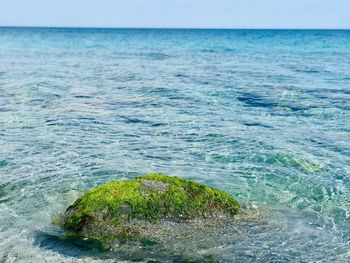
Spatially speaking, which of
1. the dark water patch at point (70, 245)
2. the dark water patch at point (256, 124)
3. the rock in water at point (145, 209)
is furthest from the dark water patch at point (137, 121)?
the dark water patch at point (70, 245)

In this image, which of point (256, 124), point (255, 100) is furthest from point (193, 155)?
point (255, 100)

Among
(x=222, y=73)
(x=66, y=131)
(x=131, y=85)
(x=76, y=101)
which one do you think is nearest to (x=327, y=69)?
(x=222, y=73)

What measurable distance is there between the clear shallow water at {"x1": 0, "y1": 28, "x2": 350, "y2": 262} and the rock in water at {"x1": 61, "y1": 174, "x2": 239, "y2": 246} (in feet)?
1.49

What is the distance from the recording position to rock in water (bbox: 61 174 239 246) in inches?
385

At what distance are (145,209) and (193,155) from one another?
19.2 ft

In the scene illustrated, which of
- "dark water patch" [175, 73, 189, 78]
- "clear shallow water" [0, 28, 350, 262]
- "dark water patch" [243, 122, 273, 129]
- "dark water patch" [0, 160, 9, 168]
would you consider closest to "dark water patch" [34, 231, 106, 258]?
"clear shallow water" [0, 28, 350, 262]

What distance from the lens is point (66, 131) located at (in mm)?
18875

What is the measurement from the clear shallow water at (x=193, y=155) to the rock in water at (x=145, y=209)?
46cm

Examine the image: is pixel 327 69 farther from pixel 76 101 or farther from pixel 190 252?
pixel 190 252

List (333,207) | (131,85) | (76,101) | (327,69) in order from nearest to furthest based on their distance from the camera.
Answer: (333,207) < (76,101) < (131,85) < (327,69)

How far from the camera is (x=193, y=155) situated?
15.8m

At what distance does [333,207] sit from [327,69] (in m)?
32.8

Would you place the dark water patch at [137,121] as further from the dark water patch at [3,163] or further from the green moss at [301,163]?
the dark water patch at [3,163]

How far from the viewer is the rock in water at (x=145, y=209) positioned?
9781 millimetres
